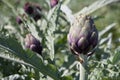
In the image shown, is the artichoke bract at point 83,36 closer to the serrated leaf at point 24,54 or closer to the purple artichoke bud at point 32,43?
the serrated leaf at point 24,54

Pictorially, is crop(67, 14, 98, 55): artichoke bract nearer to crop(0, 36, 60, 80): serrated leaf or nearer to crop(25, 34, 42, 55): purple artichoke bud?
crop(0, 36, 60, 80): serrated leaf

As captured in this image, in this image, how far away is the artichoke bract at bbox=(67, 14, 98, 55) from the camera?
0.98 metres

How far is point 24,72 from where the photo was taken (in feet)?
4.18

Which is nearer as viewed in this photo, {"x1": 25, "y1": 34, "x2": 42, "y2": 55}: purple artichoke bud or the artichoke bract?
the artichoke bract

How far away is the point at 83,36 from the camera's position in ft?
3.23

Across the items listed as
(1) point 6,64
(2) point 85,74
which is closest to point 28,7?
(1) point 6,64

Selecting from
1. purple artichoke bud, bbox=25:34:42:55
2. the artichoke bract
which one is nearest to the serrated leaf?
the artichoke bract

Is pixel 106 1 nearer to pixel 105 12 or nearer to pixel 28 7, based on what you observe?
pixel 28 7

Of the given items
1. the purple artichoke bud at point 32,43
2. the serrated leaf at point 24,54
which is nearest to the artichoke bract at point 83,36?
the serrated leaf at point 24,54

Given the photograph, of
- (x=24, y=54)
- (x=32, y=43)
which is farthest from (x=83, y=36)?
(x=32, y=43)

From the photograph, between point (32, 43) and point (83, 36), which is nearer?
point (83, 36)

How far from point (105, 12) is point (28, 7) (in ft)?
8.13

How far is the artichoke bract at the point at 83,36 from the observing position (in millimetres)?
981

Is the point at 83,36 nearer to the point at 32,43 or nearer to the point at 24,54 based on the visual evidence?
the point at 24,54
